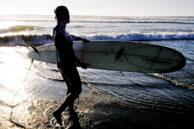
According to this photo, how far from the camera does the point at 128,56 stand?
525 centimetres

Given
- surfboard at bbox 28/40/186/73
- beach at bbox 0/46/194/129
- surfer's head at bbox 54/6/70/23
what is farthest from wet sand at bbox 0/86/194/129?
surfer's head at bbox 54/6/70/23

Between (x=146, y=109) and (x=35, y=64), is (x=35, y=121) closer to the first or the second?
(x=146, y=109)

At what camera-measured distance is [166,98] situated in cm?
509

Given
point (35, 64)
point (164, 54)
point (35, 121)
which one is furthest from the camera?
point (35, 64)

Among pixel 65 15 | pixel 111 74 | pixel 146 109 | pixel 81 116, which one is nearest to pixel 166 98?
pixel 146 109

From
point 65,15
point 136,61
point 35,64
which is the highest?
point 65,15

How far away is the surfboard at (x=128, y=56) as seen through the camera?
5039 mm

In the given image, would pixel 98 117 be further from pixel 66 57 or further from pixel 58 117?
pixel 66 57

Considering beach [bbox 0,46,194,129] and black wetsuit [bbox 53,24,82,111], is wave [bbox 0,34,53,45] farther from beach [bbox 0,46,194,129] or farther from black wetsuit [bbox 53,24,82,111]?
black wetsuit [bbox 53,24,82,111]

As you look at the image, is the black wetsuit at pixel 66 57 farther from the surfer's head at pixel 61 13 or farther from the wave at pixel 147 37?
the wave at pixel 147 37

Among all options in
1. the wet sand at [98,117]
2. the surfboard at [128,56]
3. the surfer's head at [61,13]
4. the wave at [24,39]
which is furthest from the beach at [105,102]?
the wave at [24,39]

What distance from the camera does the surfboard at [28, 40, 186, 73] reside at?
504 cm

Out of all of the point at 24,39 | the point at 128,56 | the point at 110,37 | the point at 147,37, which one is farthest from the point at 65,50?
the point at 147,37

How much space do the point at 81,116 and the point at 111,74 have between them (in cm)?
344
